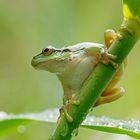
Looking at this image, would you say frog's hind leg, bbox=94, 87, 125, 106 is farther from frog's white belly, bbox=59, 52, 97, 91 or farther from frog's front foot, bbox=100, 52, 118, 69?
frog's front foot, bbox=100, 52, 118, 69

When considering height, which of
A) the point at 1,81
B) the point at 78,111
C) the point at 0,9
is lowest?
the point at 78,111

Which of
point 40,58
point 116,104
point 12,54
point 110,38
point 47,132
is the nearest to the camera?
point 110,38

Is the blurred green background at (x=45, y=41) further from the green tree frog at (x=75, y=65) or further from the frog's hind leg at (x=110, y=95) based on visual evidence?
the frog's hind leg at (x=110, y=95)

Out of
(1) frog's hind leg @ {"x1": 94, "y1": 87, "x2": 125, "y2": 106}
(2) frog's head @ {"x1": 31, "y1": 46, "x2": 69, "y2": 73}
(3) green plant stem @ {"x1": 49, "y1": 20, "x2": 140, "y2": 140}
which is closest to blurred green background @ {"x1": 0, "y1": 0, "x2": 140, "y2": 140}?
(2) frog's head @ {"x1": 31, "y1": 46, "x2": 69, "y2": 73}

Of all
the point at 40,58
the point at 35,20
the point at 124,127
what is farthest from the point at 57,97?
the point at 124,127

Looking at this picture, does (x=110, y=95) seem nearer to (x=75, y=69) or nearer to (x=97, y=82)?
(x=75, y=69)

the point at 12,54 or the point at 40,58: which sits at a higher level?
the point at 12,54

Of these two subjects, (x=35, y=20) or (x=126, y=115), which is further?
(x=35, y=20)

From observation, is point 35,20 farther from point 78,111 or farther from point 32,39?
point 78,111

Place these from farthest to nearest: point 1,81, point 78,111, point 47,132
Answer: point 1,81
point 47,132
point 78,111
